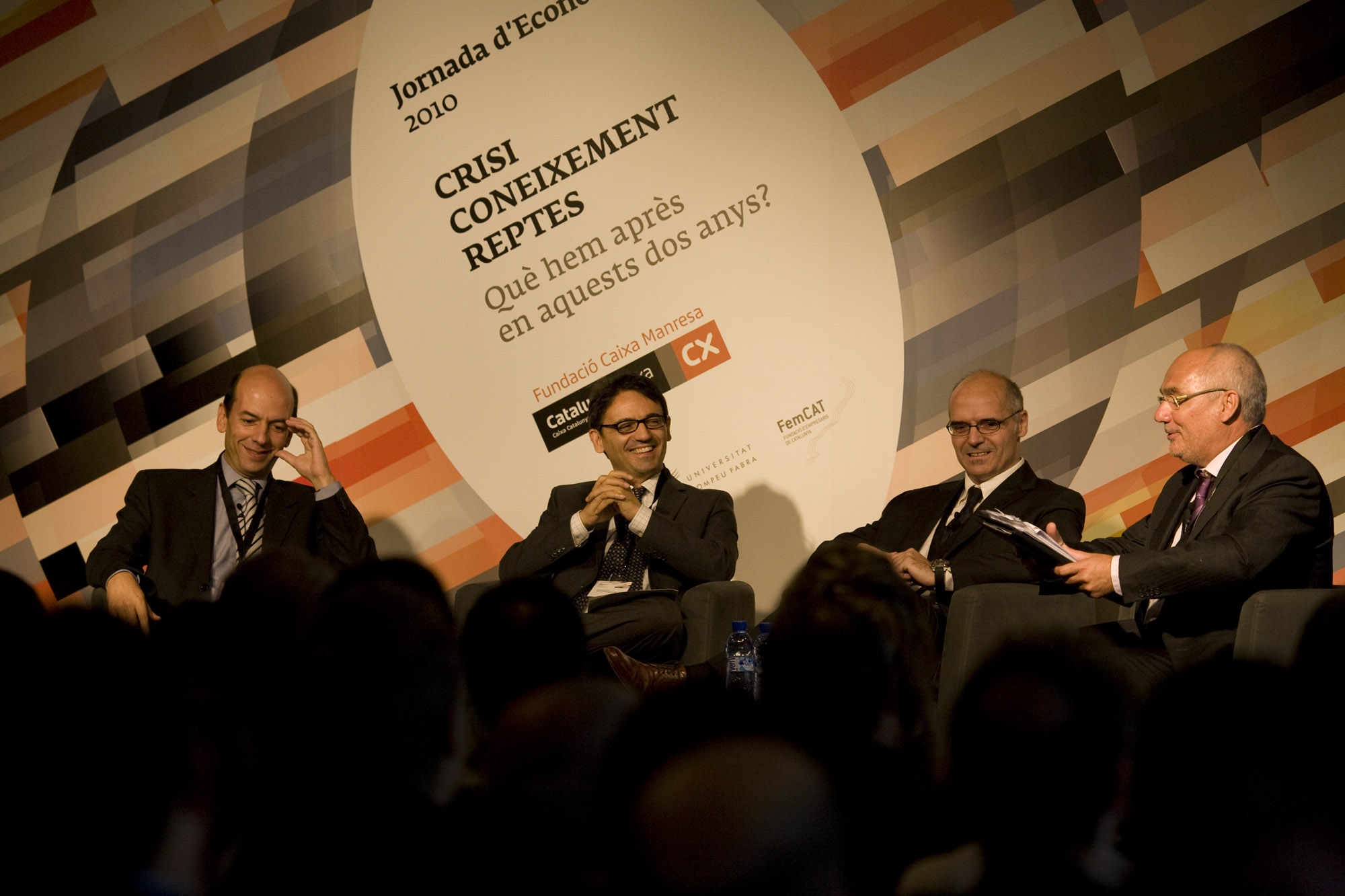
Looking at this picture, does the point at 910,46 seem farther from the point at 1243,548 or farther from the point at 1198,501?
the point at 1243,548

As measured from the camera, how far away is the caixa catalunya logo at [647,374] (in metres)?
3.74

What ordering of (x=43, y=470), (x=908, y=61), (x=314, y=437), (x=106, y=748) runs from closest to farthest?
(x=106, y=748)
(x=314, y=437)
(x=908, y=61)
(x=43, y=470)

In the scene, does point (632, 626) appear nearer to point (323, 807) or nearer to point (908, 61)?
point (323, 807)

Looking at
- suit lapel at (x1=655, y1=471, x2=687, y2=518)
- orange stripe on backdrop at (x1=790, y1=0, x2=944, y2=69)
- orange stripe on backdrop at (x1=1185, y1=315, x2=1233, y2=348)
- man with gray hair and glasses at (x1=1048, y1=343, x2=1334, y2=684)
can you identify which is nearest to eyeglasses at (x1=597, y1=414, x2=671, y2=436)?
suit lapel at (x1=655, y1=471, x2=687, y2=518)

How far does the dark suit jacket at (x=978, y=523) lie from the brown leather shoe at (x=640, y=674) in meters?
0.81

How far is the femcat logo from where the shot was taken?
372 centimetres

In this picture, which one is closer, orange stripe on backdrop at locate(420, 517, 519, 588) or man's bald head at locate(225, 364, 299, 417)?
man's bald head at locate(225, 364, 299, 417)

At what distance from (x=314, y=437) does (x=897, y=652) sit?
2.42 m

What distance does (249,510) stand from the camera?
319 cm

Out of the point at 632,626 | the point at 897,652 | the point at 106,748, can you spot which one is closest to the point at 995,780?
the point at 897,652

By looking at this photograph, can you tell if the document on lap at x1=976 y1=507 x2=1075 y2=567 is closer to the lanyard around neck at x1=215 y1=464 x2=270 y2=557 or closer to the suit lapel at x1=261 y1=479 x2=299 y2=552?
the suit lapel at x1=261 y1=479 x2=299 y2=552

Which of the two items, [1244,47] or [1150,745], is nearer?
[1150,745]

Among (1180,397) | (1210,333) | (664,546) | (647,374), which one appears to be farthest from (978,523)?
(647,374)

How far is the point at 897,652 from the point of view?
1.33m
